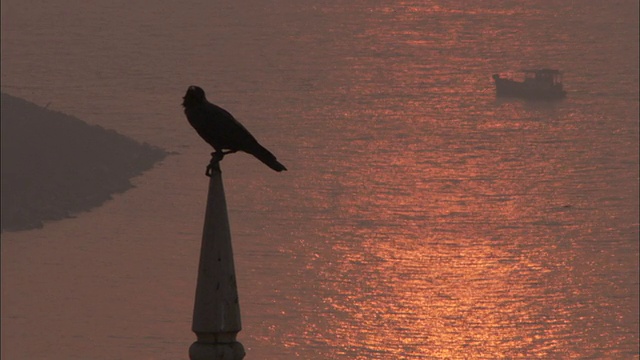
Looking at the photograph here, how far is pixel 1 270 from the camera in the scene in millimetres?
195250

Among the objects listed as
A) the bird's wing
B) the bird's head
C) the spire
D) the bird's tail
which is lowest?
the spire

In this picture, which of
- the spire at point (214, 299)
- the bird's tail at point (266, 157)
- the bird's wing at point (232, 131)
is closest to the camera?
the spire at point (214, 299)

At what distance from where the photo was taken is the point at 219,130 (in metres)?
18.0

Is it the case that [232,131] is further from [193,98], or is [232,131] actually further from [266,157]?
[193,98]

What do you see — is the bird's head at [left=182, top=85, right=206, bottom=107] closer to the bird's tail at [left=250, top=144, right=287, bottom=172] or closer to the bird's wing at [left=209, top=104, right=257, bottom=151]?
the bird's wing at [left=209, top=104, right=257, bottom=151]

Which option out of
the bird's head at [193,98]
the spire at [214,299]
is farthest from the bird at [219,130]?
the spire at [214,299]

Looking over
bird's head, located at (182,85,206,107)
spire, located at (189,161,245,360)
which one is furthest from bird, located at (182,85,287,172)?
spire, located at (189,161,245,360)

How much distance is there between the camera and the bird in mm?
17859

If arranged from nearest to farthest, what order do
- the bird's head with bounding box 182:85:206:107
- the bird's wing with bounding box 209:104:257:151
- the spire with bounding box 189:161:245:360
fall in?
the spire with bounding box 189:161:245:360, the bird's wing with bounding box 209:104:257:151, the bird's head with bounding box 182:85:206:107

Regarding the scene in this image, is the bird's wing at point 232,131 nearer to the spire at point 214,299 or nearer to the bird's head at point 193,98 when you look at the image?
the bird's head at point 193,98

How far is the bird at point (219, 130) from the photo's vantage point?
1786 centimetres

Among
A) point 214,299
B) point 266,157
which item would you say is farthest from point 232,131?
point 214,299

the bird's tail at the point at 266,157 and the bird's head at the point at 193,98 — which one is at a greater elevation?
the bird's head at the point at 193,98

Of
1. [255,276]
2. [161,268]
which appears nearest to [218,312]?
[255,276]
